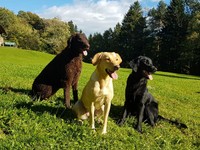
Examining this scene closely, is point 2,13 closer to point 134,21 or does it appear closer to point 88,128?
point 134,21

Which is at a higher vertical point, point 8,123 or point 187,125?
point 8,123

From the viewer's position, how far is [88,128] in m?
6.49

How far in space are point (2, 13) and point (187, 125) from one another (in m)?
75.3

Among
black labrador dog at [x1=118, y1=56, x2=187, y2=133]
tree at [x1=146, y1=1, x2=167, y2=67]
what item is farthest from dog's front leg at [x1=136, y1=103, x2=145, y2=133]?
tree at [x1=146, y1=1, x2=167, y2=67]

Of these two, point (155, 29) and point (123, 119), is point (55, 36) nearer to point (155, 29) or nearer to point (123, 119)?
point (155, 29)

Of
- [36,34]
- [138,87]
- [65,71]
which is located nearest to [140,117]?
[138,87]

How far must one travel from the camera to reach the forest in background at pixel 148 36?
58991 millimetres

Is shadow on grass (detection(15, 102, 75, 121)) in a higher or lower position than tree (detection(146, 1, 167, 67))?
lower

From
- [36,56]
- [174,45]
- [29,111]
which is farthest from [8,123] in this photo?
[174,45]

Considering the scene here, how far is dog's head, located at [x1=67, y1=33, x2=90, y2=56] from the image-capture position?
8055 millimetres

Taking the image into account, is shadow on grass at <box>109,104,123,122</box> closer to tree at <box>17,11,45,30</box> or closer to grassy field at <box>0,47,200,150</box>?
grassy field at <box>0,47,200,150</box>

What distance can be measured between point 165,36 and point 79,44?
2386 inches

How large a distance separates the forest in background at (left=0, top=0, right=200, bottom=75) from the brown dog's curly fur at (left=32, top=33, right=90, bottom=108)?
149ft

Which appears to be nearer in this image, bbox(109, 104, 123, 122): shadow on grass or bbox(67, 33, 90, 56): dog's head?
bbox(67, 33, 90, 56): dog's head
